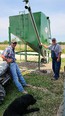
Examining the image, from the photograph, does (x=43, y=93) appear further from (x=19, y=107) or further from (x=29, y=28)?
(x=29, y=28)

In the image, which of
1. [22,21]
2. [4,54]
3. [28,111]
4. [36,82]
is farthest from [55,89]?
[22,21]

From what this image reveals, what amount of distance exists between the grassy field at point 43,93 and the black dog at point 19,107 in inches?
9.2

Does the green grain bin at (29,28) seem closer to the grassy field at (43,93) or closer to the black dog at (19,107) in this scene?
the grassy field at (43,93)

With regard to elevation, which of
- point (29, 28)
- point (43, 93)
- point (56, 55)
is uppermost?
point (29, 28)

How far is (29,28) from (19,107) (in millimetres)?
9146

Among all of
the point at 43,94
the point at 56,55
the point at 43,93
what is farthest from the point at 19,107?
the point at 56,55

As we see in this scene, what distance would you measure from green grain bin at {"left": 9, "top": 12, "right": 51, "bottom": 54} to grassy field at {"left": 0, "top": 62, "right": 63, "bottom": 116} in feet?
10.9

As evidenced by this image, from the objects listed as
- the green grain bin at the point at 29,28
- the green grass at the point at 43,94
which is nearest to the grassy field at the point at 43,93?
the green grass at the point at 43,94

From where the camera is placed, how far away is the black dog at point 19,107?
25.1 feet

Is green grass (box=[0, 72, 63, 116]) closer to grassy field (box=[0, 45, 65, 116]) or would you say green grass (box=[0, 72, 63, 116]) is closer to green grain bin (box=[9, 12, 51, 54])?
grassy field (box=[0, 45, 65, 116])

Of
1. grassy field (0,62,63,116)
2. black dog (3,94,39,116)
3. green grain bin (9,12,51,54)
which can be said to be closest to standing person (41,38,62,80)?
grassy field (0,62,63,116)

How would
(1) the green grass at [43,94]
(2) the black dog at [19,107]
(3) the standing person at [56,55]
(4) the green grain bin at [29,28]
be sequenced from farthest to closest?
(4) the green grain bin at [29,28] < (3) the standing person at [56,55] < (1) the green grass at [43,94] < (2) the black dog at [19,107]

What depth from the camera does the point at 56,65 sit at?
42.4 ft

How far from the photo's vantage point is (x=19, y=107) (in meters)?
7.84
